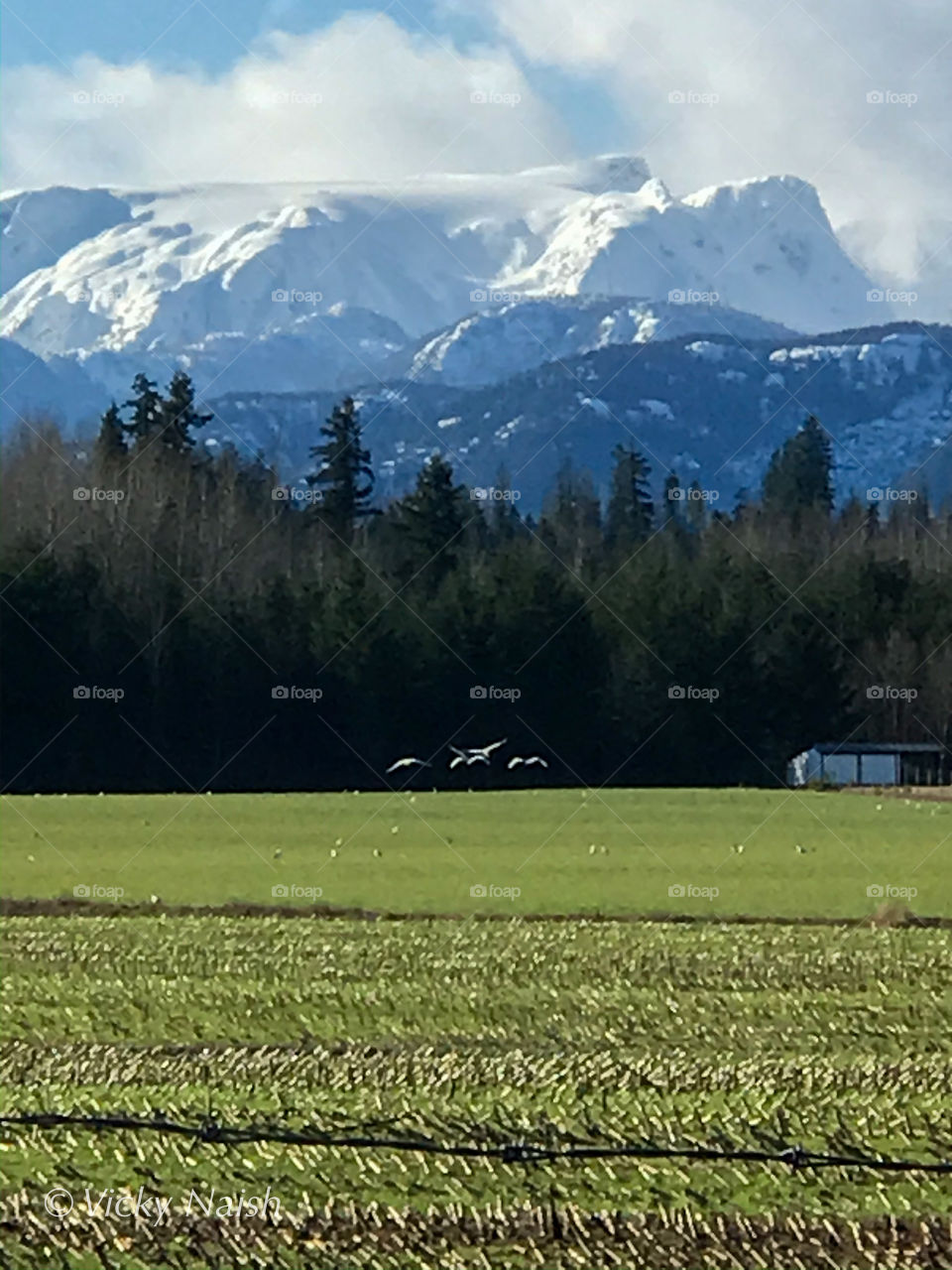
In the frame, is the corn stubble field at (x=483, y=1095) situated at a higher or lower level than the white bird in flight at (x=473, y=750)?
Result: higher

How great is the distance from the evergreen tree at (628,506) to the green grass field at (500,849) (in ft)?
140

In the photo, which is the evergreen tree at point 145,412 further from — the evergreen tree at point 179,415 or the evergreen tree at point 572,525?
the evergreen tree at point 572,525

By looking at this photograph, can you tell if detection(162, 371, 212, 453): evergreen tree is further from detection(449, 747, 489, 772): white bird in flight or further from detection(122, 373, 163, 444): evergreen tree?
detection(449, 747, 489, 772): white bird in flight

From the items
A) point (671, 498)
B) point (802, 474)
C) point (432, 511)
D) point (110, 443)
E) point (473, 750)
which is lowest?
point (473, 750)

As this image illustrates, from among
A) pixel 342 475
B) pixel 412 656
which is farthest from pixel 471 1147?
pixel 342 475

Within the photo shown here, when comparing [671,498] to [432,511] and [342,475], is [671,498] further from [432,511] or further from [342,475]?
[342,475]

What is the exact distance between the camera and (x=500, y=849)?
1588 inches

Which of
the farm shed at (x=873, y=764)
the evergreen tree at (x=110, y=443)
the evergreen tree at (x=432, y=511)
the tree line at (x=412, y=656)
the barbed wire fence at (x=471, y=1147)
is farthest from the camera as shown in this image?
the evergreen tree at (x=110, y=443)

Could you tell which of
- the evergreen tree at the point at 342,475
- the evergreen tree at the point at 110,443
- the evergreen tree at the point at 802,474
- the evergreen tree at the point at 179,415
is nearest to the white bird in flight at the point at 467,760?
the evergreen tree at the point at 342,475

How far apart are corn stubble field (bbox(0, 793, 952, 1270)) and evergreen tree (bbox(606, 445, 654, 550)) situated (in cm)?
7386

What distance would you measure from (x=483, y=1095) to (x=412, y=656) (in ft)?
176

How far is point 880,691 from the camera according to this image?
68062mm

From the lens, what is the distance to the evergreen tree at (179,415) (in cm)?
8875

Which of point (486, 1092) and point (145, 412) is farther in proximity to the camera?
point (145, 412)
